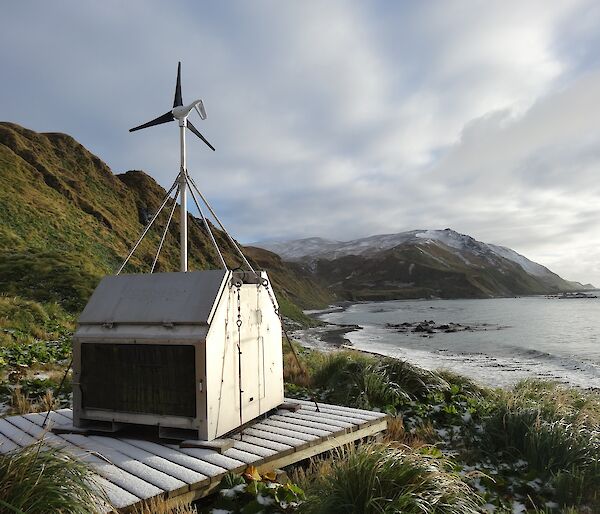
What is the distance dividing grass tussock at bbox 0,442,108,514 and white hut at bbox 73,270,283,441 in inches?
62.8

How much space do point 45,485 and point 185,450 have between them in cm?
193

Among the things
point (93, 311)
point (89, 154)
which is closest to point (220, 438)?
point (93, 311)

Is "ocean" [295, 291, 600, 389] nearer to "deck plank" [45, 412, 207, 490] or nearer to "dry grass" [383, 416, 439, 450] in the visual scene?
"dry grass" [383, 416, 439, 450]

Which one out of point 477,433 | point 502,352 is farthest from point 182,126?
point 502,352

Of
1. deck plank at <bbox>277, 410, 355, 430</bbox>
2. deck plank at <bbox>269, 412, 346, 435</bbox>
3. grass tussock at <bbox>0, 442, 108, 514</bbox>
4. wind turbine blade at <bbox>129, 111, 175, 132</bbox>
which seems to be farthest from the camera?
wind turbine blade at <bbox>129, 111, 175, 132</bbox>

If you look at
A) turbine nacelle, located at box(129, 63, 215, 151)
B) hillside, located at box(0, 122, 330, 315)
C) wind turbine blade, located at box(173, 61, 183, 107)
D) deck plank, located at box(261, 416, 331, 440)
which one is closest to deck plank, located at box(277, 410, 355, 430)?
deck plank, located at box(261, 416, 331, 440)

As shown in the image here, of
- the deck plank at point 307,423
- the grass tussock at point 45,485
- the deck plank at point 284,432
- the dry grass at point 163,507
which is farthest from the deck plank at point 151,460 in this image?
the deck plank at point 307,423

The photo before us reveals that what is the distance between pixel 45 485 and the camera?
3.71 metres

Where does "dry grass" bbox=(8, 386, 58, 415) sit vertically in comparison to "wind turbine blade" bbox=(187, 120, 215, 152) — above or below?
below

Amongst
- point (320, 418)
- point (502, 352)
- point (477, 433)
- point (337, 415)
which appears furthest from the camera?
point (502, 352)

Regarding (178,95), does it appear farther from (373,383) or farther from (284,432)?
(373,383)

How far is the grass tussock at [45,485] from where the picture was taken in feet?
11.7

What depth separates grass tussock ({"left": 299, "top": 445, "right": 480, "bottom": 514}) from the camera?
407cm

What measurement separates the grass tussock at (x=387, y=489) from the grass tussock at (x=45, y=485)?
6.20 ft
